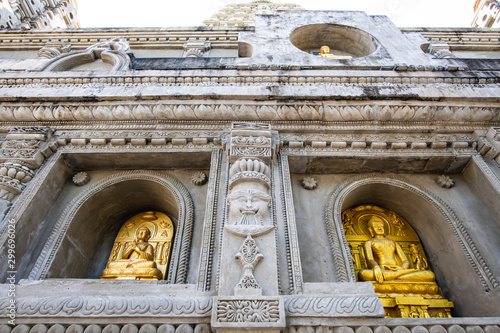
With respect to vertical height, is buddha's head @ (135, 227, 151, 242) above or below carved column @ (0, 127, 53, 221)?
below

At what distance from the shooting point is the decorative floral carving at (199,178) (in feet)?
18.9

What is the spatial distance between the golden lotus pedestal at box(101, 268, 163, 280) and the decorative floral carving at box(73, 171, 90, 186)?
64.8 inches

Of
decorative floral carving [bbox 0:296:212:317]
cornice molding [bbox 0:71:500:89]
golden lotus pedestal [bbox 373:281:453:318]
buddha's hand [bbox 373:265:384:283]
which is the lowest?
decorative floral carving [bbox 0:296:212:317]

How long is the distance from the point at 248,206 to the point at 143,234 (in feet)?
8.03

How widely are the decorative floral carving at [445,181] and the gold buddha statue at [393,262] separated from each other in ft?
3.01

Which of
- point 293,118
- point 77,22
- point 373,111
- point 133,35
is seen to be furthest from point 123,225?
point 77,22

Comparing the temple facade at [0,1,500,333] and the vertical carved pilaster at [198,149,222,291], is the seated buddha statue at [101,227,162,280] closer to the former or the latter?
the temple facade at [0,1,500,333]

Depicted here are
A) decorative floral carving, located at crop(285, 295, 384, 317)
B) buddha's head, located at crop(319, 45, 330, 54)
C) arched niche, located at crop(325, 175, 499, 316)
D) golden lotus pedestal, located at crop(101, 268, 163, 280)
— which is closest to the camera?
decorative floral carving, located at crop(285, 295, 384, 317)

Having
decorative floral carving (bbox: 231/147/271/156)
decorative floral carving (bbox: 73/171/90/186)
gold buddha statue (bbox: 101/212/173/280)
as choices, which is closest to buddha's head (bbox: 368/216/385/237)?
decorative floral carving (bbox: 231/147/271/156)

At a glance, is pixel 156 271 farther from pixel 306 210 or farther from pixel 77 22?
pixel 77 22

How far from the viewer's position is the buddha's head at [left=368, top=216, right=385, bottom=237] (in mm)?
5637

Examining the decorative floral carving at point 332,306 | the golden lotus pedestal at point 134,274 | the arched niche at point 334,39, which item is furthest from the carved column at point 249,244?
the arched niche at point 334,39

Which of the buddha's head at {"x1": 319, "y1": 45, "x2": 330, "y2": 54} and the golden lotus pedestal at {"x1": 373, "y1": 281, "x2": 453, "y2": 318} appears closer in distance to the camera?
the golden lotus pedestal at {"x1": 373, "y1": 281, "x2": 453, "y2": 318}

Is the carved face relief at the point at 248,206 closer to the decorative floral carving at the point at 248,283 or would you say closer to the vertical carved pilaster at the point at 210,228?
the vertical carved pilaster at the point at 210,228
